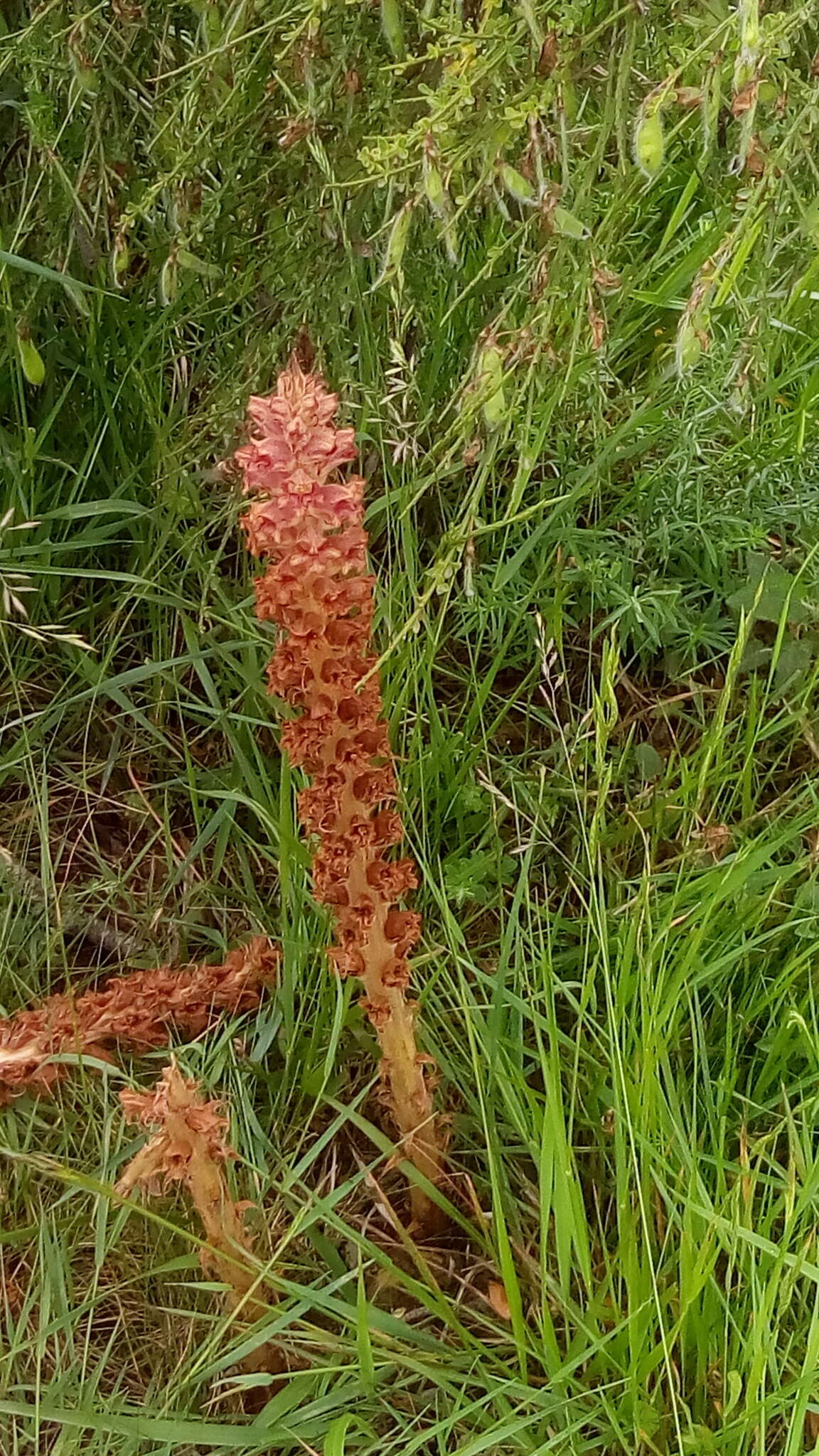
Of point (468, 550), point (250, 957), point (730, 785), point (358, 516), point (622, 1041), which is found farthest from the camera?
point (730, 785)

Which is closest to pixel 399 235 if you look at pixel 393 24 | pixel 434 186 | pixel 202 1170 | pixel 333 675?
pixel 434 186

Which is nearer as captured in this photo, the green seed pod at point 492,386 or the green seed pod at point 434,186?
the green seed pod at point 434,186

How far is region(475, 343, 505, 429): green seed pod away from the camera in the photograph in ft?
2.72

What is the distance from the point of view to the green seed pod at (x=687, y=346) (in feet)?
2.43

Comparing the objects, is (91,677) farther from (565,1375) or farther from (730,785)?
(565,1375)

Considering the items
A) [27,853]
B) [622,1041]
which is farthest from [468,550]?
[27,853]

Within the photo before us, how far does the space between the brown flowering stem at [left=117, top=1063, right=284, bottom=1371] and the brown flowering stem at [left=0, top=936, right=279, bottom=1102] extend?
6.3 inches

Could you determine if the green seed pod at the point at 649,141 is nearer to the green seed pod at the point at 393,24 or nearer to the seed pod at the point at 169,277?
the green seed pod at the point at 393,24

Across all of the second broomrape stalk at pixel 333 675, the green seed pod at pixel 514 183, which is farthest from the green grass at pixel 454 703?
the second broomrape stalk at pixel 333 675

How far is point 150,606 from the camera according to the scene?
1438 millimetres

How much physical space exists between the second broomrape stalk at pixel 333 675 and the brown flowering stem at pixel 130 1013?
0.78 feet

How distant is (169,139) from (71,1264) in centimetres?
104

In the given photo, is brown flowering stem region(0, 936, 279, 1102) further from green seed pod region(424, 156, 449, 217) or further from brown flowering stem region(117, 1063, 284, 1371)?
green seed pod region(424, 156, 449, 217)

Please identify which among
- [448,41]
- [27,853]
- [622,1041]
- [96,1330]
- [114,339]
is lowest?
[96,1330]
